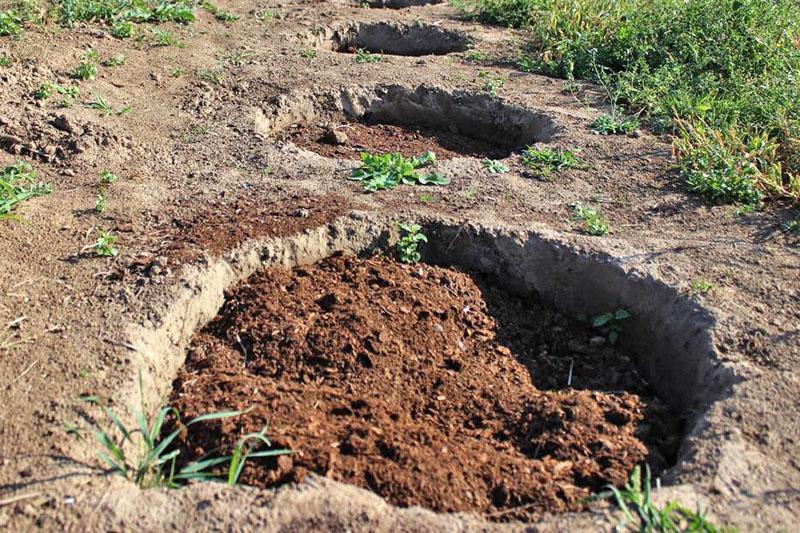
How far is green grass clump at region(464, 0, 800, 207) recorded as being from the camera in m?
5.25

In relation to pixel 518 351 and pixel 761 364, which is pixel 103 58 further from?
pixel 761 364

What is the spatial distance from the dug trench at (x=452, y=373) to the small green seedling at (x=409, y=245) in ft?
0.21

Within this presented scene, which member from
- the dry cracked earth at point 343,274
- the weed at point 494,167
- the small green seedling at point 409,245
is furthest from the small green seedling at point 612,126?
the small green seedling at point 409,245

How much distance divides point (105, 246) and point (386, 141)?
2.83 meters

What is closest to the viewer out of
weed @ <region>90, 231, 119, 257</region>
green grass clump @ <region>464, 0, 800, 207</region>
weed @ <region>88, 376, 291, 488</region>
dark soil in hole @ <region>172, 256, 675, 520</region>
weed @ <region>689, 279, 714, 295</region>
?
weed @ <region>88, 376, 291, 488</region>

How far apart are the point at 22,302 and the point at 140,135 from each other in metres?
2.12

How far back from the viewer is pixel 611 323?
4285 millimetres

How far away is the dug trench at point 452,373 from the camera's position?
10.1ft

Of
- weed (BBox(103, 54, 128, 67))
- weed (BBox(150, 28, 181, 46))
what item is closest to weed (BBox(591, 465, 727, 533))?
weed (BBox(103, 54, 128, 67))

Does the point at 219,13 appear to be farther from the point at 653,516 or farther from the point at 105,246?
the point at 653,516

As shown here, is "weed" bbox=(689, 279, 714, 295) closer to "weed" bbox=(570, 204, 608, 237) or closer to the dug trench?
the dug trench

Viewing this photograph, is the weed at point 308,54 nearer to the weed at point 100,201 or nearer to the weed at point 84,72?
the weed at point 84,72

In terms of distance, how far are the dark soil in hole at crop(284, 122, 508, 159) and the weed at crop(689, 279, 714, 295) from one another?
8.18 ft

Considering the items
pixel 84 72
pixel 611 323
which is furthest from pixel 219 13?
→ pixel 611 323
